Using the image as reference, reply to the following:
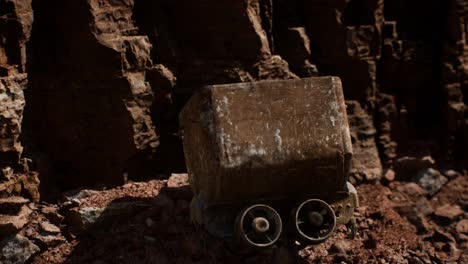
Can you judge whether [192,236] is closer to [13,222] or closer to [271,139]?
[271,139]

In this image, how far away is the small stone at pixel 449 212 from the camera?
10812mm

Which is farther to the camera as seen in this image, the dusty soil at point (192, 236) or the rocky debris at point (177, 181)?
the rocky debris at point (177, 181)

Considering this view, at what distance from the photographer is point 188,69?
1095 centimetres

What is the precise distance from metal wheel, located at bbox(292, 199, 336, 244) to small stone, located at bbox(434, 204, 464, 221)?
145 inches

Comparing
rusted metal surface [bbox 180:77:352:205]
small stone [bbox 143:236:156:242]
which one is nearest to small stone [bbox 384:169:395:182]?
rusted metal surface [bbox 180:77:352:205]

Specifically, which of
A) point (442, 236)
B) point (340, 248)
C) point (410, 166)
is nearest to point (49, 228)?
point (340, 248)

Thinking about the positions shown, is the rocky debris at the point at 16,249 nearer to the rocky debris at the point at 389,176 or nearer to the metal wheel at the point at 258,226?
the metal wheel at the point at 258,226

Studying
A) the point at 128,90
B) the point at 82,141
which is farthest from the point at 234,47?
the point at 82,141

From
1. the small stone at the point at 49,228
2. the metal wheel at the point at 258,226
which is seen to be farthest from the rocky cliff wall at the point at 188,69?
the metal wheel at the point at 258,226

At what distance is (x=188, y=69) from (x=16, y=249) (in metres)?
4.32

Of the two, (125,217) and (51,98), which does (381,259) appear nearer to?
(125,217)

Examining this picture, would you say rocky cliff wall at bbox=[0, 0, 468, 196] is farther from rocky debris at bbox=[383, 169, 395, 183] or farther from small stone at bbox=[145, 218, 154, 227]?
small stone at bbox=[145, 218, 154, 227]

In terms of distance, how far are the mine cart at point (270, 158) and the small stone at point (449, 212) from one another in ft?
11.5

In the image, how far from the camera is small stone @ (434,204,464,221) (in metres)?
10.8
